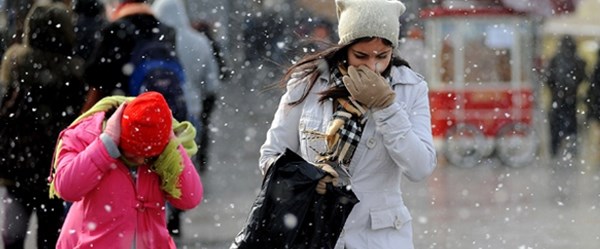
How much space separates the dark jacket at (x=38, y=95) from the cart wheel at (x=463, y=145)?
32.5 feet

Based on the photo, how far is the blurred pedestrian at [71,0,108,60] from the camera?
29.7ft

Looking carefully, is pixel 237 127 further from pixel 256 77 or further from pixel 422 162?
pixel 422 162

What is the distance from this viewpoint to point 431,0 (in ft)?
84.3

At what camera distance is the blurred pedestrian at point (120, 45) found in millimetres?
8508

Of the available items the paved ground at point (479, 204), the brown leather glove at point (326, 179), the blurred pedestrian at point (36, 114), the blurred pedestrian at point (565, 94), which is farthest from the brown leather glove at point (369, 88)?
the blurred pedestrian at point (565, 94)

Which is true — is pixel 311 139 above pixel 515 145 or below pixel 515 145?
above

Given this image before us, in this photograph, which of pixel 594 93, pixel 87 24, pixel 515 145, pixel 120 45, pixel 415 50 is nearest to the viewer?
pixel 120 45

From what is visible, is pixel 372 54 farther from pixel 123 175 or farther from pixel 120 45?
pixel 120 45

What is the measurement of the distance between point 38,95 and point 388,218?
11.4 ft

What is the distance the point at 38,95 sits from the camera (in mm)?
7777

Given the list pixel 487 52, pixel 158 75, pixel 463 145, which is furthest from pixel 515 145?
pixel 158 75

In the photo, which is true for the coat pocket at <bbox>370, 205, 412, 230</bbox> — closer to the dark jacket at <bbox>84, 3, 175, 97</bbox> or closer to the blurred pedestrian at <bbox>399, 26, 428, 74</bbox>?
the dark jacket at <bbox>84, 3, 175, 97</bbox>

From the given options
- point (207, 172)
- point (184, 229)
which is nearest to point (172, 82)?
point (184, 229)

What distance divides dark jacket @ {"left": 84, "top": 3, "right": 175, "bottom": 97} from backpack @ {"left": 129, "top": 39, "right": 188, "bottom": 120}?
5 centimetres
